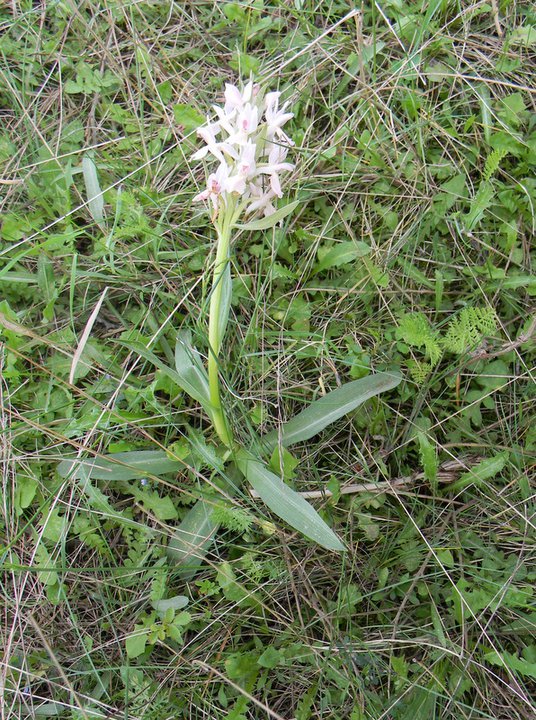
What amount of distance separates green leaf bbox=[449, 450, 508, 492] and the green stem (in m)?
0.88

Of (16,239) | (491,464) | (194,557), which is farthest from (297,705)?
(16,239)

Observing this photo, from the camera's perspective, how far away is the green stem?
6.53ft

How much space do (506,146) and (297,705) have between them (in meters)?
2.32

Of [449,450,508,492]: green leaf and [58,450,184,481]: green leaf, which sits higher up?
[58,450,184,481]: green leaf

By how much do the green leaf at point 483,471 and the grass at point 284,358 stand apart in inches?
0.6

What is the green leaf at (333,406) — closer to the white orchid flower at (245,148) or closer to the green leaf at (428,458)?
the green leaf at (428,458)

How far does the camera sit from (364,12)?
9.03 ft

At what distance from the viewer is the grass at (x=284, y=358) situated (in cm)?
212

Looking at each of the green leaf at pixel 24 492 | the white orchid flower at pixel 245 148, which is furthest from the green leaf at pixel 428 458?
the green leaf at pixel 24 492

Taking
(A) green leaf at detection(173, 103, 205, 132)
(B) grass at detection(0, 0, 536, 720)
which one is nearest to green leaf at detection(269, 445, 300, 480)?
(B) grass at detection(0, 0, 536, 720)

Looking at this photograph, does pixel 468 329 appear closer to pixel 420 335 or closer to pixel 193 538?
pixel 420 335

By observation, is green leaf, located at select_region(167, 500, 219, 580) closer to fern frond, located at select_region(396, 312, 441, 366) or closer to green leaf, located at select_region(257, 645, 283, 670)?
green leaf, located at select_region(257, 645, 283, 670)

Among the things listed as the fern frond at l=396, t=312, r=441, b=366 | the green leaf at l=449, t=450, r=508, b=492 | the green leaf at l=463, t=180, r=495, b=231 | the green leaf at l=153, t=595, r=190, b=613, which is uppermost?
the green leaf at l=463, t=180, r=495, b=231

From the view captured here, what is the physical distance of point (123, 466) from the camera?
2.20 m
